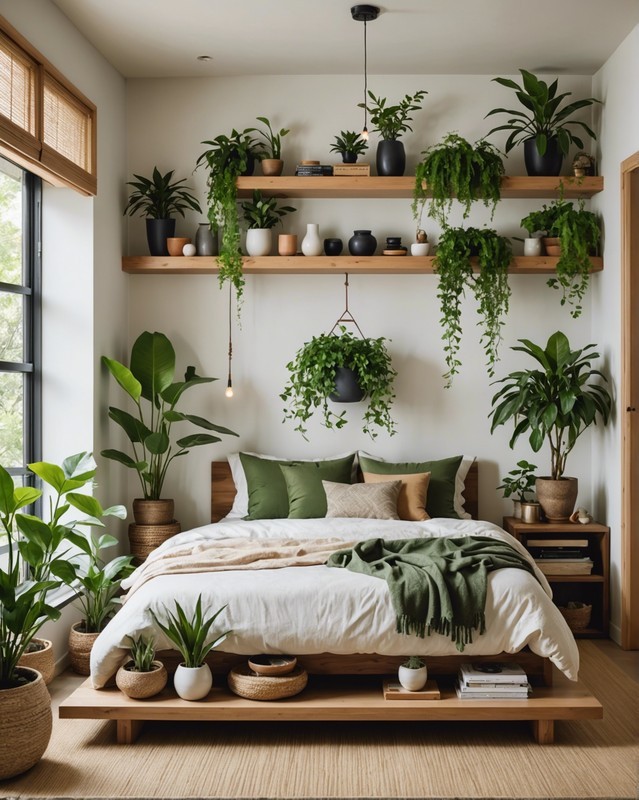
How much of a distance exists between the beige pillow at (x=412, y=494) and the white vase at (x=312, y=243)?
1398 mm

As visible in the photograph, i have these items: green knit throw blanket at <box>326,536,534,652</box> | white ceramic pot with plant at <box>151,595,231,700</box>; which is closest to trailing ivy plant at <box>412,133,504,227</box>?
green knit throw blanket at <box>326,536,534,652</box>

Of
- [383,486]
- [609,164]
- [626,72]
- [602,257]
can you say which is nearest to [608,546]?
[383,486]

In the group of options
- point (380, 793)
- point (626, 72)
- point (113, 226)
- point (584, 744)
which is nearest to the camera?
point (380, 793)

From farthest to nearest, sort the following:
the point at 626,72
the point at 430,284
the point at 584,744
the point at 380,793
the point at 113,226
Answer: the point at 430,284 < the point at 113,226 < the point at 626,72 < the point at 584,744 < the point at 380,793

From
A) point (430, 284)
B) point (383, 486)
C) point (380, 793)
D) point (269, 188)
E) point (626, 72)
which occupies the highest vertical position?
point (626, 72)

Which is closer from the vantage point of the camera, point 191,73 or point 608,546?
point 608,546

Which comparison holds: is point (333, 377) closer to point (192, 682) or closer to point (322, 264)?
point (322, 264)

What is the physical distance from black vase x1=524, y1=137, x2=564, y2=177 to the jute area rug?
3.08 m

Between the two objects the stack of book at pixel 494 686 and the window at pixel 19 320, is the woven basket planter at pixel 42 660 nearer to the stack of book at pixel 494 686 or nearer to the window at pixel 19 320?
the window at pixel 19 320

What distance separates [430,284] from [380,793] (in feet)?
10.6

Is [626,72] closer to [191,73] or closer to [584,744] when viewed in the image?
[191,73]

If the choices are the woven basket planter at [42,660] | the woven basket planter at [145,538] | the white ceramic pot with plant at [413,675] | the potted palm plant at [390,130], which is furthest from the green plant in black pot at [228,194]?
the white ceramic pot with plant at [413,675]

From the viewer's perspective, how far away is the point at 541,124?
5.10 meters

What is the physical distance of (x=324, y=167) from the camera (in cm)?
513
